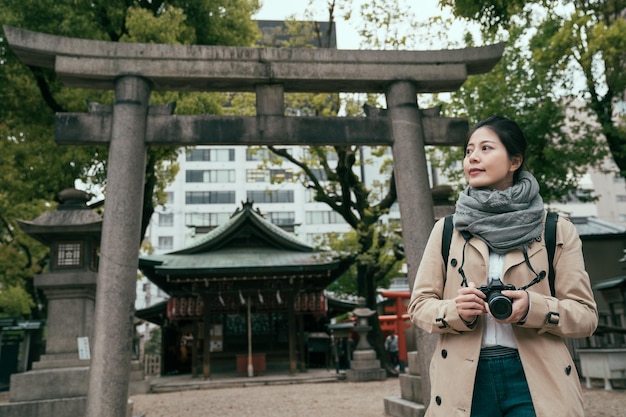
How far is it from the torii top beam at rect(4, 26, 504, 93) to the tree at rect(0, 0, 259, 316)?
11.3 feet

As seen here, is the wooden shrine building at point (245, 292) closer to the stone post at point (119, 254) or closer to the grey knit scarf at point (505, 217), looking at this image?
the stone post at point (119, 254)

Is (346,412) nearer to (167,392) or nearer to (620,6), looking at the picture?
(167,392)

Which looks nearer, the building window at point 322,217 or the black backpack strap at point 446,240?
the black backpack strap at point 446,240

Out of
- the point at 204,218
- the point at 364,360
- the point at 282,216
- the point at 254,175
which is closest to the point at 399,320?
the point at 364,360

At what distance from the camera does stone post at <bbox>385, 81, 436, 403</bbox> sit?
661 centimetres

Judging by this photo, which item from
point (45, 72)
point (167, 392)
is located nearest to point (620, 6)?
point (45, 72)

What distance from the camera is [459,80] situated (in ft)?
24.1

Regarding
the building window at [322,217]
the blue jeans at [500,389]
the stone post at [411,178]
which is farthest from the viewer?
the building window at [322,217]

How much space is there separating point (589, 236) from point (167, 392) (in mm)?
15116

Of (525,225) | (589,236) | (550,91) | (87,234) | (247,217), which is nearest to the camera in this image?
(525,225)

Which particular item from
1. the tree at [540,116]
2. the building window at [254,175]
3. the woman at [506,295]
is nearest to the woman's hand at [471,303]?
the woman at [506,295]

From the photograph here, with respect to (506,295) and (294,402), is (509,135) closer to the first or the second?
(506,295)

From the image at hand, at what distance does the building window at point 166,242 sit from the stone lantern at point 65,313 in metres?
39.2

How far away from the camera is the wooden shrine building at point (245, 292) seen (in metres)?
18.5
